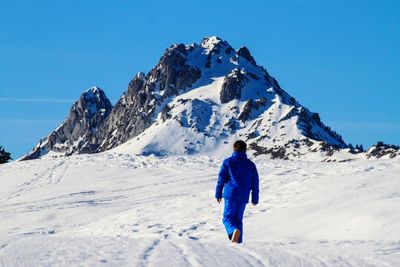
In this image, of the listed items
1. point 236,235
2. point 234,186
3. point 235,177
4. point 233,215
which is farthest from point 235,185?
point 236,235

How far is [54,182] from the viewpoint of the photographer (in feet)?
125

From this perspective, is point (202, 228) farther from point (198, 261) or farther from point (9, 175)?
point (9, 175)

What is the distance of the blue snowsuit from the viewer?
1219cm

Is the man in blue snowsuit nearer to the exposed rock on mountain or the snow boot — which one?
the snow boot

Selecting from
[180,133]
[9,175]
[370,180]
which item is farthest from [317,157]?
[370,180]

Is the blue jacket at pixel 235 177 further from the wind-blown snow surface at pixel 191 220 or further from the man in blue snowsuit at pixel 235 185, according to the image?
the wind-blown snow surface at pixel 191 220

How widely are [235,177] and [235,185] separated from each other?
0.47 ft

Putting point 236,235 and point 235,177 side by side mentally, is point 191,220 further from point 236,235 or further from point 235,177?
point 236,235

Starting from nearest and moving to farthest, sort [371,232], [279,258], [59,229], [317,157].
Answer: [279,258], [371,232], [59,229], [317,157]

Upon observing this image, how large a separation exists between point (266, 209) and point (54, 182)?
21466 mm

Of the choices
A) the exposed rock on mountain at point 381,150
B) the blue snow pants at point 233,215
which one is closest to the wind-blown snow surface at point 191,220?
the blue snow pants at point 233,215

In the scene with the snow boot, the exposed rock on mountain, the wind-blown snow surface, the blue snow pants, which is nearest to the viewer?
the wind-blown snow surface

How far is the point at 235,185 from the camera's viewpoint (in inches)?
482

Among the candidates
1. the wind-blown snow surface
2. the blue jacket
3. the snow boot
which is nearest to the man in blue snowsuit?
the blue jacket
